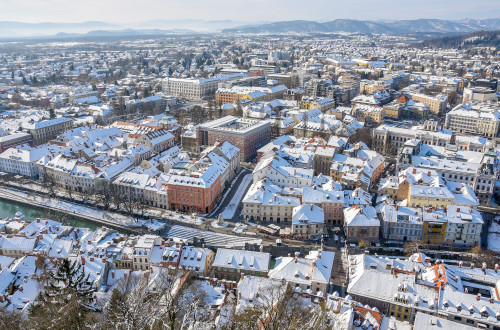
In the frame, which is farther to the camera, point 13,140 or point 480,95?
point 480,95

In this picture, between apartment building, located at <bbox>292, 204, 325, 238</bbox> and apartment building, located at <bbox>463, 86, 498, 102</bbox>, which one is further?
apartment building, located at <bbox>463, 86, 498, 102</bbox>

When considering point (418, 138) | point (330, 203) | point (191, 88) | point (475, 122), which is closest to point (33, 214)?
point (330, 203)

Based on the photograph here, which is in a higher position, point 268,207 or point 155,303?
point 155,303

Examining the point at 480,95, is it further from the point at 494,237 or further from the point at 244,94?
the point at 494,237

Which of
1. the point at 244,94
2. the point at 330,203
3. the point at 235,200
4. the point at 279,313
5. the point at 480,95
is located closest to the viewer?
the point at 279,313

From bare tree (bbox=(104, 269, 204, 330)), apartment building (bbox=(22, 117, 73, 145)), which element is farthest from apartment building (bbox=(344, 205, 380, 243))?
apartment building (bbox=(22, 117, 73, 145))

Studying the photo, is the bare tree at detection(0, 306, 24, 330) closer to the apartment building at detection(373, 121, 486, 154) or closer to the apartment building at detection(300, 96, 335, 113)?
the apartment building at detection(373, 121, 486, 154)

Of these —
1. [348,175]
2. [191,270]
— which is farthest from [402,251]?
[191,270]
